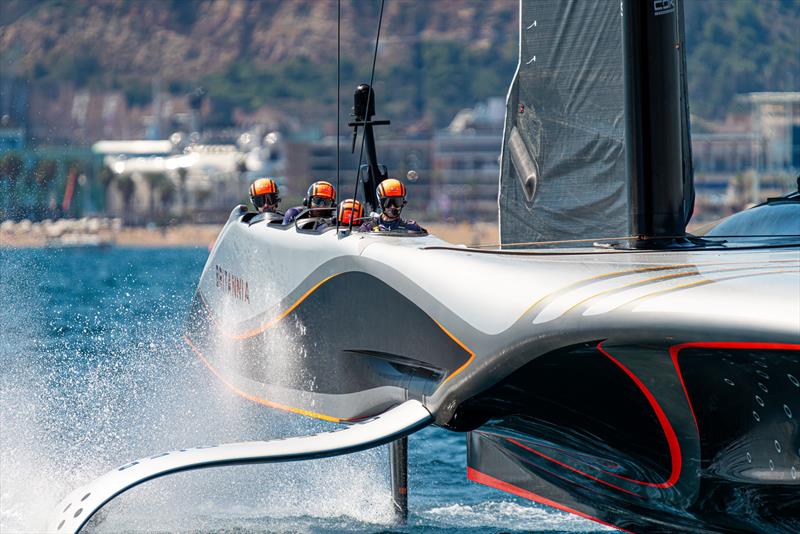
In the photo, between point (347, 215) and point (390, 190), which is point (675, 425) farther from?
point (347, 215)

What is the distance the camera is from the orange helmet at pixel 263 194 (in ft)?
31.1

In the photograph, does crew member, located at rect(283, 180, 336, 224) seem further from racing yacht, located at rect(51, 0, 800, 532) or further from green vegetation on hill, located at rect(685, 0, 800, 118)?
green vegetation on hill, located at rect(685, 0, 800, 118)

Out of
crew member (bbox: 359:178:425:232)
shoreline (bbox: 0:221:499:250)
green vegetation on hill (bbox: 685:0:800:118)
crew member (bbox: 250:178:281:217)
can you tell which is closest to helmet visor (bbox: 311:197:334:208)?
crew member (bbox: 250:178:281:217)

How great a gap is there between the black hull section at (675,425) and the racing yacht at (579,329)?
0.03ft

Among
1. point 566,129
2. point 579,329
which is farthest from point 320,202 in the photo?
point 579,329

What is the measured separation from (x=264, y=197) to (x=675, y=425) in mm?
4611

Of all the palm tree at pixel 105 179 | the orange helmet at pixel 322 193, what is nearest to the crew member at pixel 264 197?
the orange helmet at pixel 322 193

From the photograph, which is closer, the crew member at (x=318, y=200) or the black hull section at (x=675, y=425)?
the black hull section at (x=675, y=425)

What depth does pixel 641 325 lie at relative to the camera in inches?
204

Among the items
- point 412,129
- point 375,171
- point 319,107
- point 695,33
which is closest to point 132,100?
point 319,107

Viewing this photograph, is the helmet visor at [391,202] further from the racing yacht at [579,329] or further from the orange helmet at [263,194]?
A: the orange helmet at [263,194]

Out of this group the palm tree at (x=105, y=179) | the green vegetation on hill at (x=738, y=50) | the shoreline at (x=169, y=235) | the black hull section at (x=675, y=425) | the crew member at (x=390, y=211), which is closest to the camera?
the black hull section at (x=675, y=425)

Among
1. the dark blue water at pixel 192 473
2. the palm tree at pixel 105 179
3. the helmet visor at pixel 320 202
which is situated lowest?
the dark blue water at pixel 192 473

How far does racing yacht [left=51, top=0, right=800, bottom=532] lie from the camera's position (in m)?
5.30
